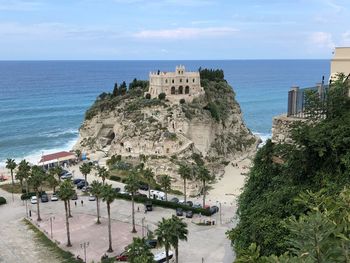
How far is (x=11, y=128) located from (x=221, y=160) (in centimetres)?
7125

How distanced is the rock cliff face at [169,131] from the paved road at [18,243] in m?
25.6

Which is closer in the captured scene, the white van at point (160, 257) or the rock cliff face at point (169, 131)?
the white van at point (160, 257)

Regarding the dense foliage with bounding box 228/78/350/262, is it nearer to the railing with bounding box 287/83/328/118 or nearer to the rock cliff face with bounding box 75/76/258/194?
the railing with bounding box 287/83/328/118

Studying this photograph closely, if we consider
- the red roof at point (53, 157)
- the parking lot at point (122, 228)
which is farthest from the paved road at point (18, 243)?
the red roof at point (53, 157)

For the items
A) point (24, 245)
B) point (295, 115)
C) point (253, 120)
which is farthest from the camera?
point (253, 120)

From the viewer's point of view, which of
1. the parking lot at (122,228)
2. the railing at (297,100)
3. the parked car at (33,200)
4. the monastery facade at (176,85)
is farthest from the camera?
the monastery facade at (176,85)

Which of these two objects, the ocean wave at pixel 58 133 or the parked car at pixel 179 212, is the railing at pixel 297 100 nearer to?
the parked car at pixel 179 212

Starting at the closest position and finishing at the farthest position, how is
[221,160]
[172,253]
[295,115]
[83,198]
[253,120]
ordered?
[295,115], [172,253], [83,198], [221,160], [253,120]

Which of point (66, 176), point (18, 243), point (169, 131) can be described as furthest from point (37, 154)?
point (18, 243)

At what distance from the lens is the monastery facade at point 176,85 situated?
267 ft

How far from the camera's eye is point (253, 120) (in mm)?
132000

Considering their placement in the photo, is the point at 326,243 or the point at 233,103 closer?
the point at 326,243

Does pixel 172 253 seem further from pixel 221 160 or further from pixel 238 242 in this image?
pixel 221 160

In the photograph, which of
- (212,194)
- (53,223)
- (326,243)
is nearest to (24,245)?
(53,223)
